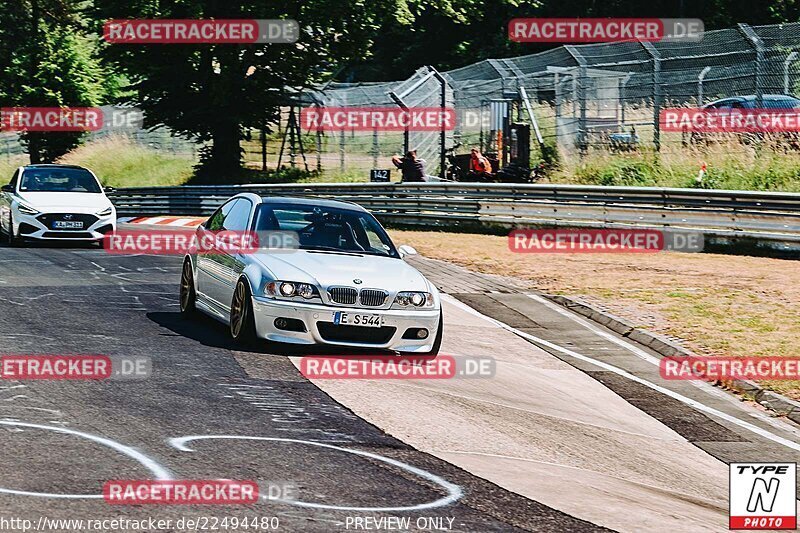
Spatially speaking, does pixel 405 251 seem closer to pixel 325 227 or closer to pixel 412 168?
pixel 325 227

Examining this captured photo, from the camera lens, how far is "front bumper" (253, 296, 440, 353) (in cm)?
1144

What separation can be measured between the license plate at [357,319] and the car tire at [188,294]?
2741 millimetres

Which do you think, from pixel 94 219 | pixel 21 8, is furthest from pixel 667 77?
pixel 21 8

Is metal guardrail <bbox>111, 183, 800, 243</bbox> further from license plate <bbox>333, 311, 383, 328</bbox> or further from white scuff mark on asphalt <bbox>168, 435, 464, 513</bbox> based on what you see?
white scuff mark on asphalt <bbox>168, 435, 464, 513</bbox>

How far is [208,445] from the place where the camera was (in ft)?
26.6

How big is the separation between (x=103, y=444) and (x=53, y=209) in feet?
48.6

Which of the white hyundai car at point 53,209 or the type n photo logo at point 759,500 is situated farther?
the white hyundai car at point 53,209

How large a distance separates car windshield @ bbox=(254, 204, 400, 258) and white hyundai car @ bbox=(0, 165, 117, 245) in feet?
33.1

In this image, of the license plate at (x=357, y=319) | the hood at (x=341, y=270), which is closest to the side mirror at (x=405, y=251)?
the hood at (x=341, y=270)

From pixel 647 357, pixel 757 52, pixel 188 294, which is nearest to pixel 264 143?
pixel 757 52

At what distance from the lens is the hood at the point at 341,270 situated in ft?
37.9

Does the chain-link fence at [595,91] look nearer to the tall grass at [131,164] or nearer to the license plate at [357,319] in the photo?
the tall grass at [131,164]

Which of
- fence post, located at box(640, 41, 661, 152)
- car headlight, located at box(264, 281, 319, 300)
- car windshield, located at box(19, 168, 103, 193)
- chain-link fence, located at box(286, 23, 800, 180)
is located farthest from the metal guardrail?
car headlight, located at box(264, 281, 319, 300)

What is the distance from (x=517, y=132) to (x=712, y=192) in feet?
28.0
